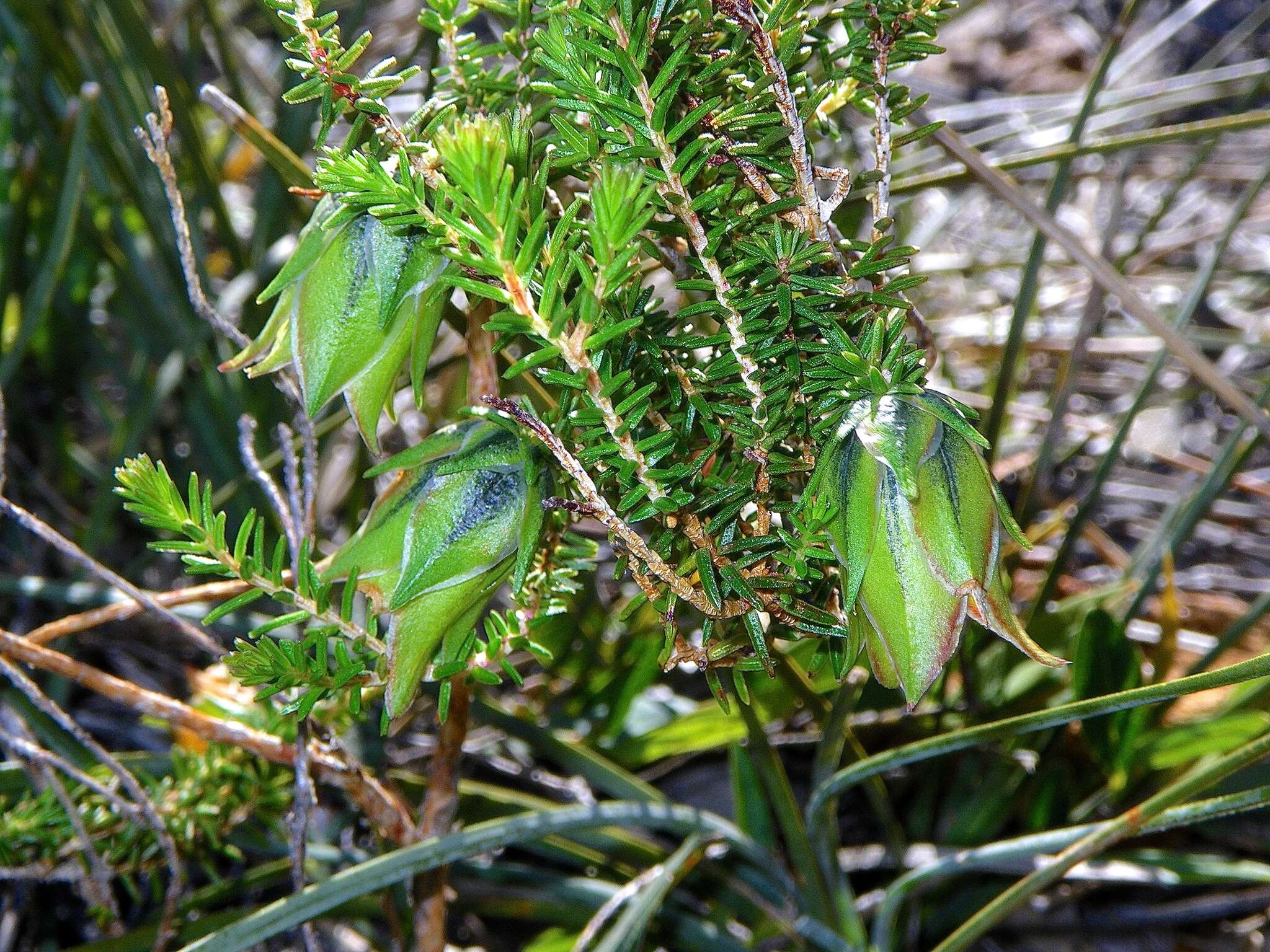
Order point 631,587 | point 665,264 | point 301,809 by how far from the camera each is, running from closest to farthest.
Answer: point 665,264 → point 301,809 → point 631,587

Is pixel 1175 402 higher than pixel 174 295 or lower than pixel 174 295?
lower

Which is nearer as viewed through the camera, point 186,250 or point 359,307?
point 359,307

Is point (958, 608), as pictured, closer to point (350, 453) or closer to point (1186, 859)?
point (1186, 859)

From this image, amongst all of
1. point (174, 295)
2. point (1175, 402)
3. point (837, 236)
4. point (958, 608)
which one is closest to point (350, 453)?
point (174, 295)

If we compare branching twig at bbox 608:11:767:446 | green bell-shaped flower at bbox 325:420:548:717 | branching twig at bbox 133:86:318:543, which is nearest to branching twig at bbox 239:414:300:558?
branching twig at bbox 133:86:318:543

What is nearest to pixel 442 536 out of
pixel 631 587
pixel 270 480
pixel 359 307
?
pixel 359 307

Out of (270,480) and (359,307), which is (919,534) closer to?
(359,307)

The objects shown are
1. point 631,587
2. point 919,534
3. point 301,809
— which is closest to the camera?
point 919,534
